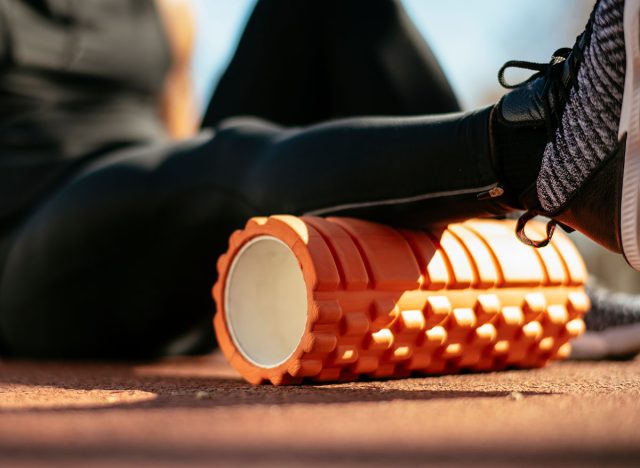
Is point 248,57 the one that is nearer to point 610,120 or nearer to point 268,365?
point 268,365

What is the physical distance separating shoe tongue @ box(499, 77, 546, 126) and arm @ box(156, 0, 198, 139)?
1.23m

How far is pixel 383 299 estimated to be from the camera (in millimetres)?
916

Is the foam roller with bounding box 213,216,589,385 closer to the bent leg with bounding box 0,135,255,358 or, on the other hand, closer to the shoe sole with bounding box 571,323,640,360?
the bent leg with bounding box 0,135,255,358

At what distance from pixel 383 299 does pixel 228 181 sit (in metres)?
0.30

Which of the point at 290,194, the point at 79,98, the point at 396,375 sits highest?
the point at 79,98

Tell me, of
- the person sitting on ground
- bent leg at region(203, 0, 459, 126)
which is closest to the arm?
the person sitting on ground

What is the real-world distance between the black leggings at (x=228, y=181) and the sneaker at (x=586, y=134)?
64mm

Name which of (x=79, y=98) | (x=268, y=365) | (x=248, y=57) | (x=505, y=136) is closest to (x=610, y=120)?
(x=505, y=136)

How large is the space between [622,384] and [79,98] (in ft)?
3.61

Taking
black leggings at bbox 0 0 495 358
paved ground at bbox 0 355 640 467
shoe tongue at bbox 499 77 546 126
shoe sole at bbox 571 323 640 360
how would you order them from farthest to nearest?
shoe sole at bbox 571 323 640 360 < black leggings at bbox 0 0 495 358 < shoe tongue at bbox 499 77 546 126 < paved ground at bbox 0 355 640 467

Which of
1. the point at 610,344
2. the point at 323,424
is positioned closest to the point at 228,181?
the point at 323,424

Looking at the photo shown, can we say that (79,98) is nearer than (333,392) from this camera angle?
No

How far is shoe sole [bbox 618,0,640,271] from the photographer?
2.35ft

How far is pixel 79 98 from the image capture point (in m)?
1.53
